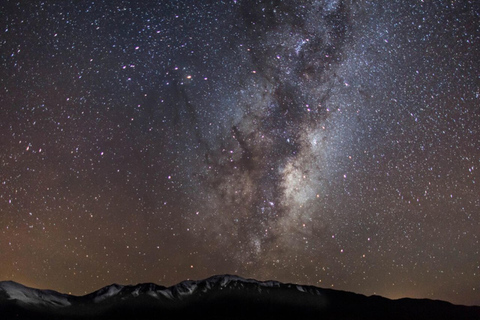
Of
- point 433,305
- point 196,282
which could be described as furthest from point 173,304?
point 433,305

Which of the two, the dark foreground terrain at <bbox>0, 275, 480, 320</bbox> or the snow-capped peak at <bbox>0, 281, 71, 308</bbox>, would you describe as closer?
the snow-capped peak at <bbox>0, 281, 71, 308</bbox>

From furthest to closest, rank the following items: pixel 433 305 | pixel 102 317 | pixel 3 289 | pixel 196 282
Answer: pixel 433 305 < pixel 196 282 < pixel 102 317 < pixel 3 289

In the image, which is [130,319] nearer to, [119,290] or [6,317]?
[119,290]

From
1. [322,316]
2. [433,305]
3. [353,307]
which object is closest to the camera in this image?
[322,316]

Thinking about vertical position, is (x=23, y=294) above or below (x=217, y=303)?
above

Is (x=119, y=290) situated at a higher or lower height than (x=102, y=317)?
higher

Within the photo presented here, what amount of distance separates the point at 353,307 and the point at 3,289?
9.86 m

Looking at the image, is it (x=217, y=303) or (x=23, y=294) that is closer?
(x=23, y=294)

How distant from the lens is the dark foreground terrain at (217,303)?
7.83m

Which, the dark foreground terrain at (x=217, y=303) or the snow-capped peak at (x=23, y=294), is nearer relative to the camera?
the snow-capped peak at (x=23, y=294)

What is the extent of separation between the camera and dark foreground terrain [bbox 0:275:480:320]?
783cm

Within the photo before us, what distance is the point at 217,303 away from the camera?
9477 millimetres

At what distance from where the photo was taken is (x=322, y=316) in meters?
10.3

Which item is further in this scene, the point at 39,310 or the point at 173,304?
the point at 173,304
